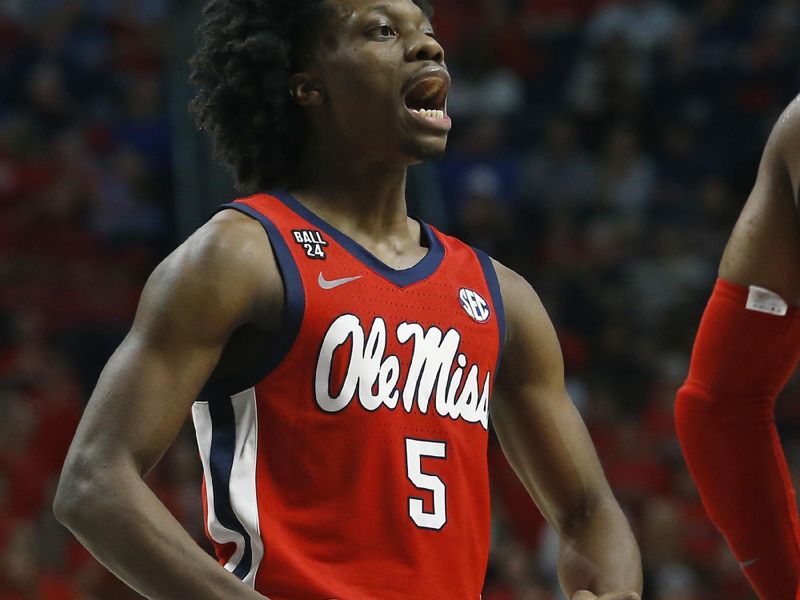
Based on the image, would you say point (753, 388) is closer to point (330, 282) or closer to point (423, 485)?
point (423, 485)

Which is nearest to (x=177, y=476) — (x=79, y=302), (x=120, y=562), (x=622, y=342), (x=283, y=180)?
(x=79, y=302)

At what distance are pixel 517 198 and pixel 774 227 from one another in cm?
629

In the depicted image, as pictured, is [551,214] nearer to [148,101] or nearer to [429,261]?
[148,101]

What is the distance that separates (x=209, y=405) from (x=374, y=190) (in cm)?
62

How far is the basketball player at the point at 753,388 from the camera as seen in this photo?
9.08 feet

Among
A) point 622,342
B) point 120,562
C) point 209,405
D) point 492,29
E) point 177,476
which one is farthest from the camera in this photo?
point 492,29

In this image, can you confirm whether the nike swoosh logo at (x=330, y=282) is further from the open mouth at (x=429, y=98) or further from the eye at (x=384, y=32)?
the eye at (x=384, y=32)

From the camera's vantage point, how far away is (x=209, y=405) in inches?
108

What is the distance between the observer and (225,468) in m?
2.70

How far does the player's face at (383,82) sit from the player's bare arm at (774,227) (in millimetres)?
655

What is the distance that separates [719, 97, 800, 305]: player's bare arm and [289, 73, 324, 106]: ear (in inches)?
36.8

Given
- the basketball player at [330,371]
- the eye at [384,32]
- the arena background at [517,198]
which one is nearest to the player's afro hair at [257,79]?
the basketball player at [330,371]

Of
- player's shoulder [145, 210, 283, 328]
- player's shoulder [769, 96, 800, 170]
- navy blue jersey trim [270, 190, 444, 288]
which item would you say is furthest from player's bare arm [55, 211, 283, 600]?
player's shoulder [769, 96, 800, 170]

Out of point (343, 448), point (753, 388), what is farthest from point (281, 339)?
point (753, 388)
